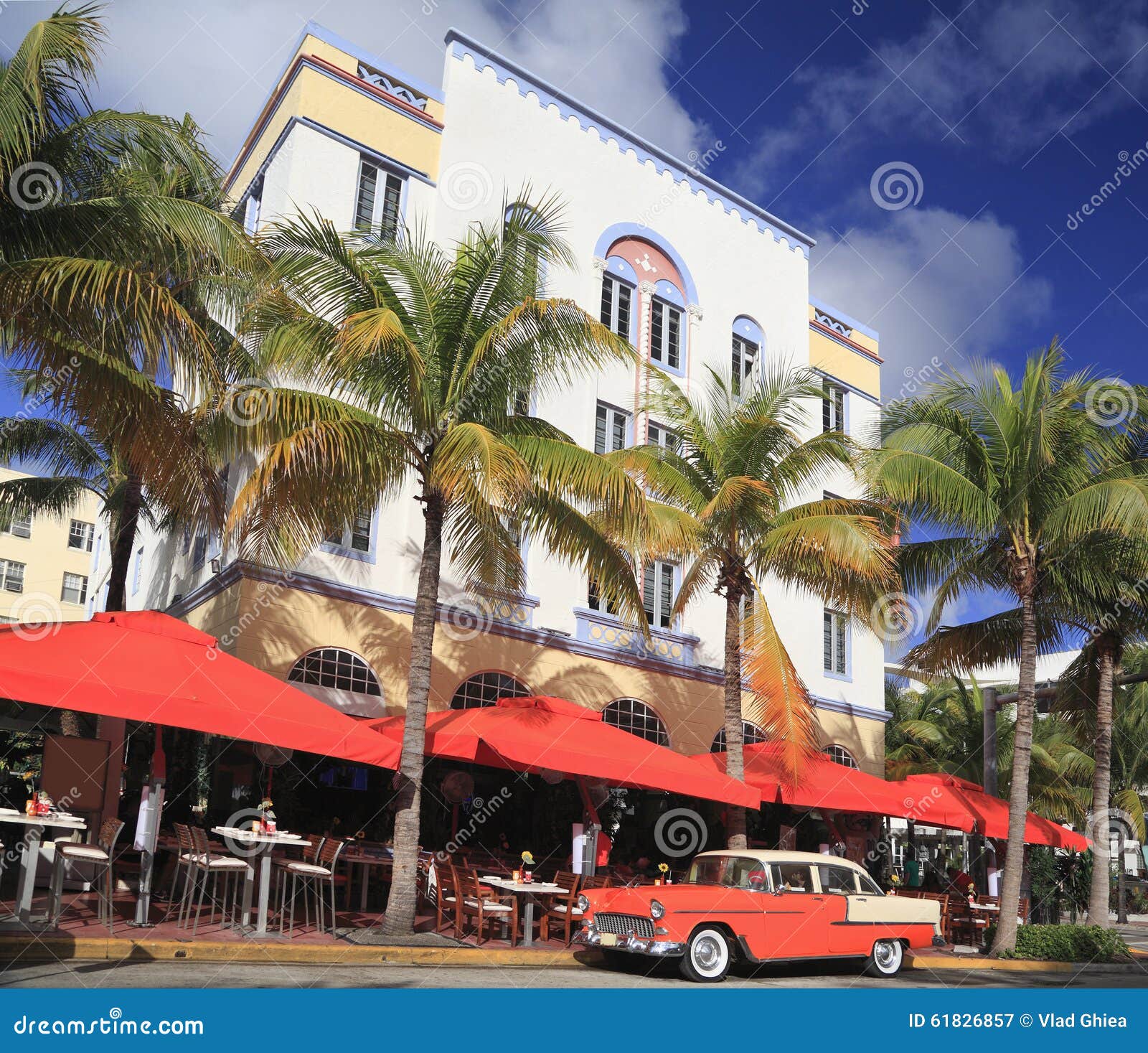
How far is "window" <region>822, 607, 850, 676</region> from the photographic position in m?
26.6

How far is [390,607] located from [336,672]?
145 cm

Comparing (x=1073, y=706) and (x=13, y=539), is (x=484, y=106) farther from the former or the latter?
(x=13, y=539)

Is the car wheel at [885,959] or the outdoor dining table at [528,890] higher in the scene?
the outdoor dining table at [528,890]

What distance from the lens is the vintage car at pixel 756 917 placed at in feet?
39.5

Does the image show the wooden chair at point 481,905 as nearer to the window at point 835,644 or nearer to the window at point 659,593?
the window at point 659,593

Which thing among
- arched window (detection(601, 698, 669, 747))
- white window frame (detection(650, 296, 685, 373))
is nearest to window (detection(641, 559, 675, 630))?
arched window (detection(601, 698, 669, 747))

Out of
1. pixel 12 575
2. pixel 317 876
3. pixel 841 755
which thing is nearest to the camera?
pixel 317 876

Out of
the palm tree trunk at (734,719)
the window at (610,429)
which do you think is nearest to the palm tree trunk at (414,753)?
the palm tree trunk at (734,719)

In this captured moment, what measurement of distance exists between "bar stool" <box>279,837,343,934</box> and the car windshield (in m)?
4.20

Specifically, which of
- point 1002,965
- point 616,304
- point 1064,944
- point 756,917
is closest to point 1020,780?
point 1064,944

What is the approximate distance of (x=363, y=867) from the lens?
1577 centimetres

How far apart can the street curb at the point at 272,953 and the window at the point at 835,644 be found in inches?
557

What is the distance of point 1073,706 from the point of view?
77.3ft

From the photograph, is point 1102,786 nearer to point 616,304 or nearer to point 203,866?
point 616,304
